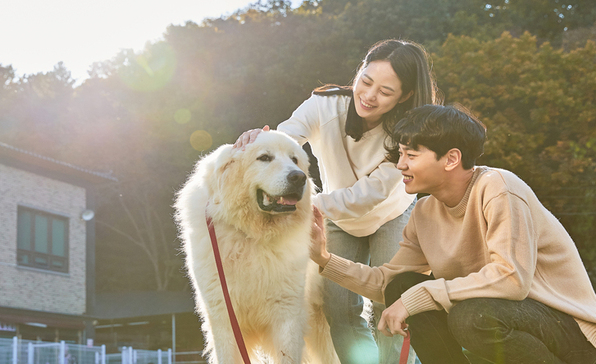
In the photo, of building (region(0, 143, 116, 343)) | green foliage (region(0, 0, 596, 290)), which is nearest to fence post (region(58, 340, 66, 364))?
building (region(0, 143, 116, 343))

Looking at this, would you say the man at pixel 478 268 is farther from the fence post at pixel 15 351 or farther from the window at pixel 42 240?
the window at pixel 42 240

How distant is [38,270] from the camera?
50.3ft

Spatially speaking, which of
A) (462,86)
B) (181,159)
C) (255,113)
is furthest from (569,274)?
(181,159)

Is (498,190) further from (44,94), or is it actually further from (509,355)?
(44,94)

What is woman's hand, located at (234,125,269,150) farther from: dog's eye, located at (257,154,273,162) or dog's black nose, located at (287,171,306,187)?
dog's black nose, located at (287,171,306,187)

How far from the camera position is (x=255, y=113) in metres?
18.0

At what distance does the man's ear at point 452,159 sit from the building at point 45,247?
13.9m

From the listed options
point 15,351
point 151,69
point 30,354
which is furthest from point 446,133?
point 151,69

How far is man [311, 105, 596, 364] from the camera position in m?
2.23

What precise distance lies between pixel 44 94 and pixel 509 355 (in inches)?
926

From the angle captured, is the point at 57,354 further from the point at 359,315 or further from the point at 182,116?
the point at 359,315

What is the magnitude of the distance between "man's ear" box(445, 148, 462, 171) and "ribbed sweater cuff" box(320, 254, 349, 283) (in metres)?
0.75

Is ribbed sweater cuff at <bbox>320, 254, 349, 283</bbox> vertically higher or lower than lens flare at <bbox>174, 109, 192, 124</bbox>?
lower

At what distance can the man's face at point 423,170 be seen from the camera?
8.18ft
